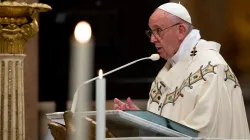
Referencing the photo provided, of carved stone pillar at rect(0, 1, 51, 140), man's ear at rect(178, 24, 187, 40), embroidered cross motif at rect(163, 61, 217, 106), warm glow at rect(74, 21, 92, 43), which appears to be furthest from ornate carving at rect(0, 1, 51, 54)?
warm glow at rect(74, 21, 92, 43)

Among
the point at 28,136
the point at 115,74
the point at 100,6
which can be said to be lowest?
the point at 28,136

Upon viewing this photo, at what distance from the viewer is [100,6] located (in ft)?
31.6

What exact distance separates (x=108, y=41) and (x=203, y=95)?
433 cm

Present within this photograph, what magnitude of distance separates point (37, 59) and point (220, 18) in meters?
1.82

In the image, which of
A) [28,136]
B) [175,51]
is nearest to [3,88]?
[175,51]

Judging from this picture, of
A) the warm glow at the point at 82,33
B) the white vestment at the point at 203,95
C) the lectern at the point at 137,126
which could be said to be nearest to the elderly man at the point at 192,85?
the white vestment at the point at 203,95

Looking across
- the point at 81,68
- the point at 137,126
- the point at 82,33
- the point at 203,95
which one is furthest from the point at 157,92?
the point at 81,68

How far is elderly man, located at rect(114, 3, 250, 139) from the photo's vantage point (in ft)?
17.1

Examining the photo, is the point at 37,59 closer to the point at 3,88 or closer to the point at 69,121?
the point at 3,88

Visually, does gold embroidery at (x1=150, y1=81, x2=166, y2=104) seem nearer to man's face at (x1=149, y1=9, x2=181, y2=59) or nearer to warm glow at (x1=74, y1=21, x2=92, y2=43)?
man's face at (x1=149, y1=9, x2=181, y2=59)

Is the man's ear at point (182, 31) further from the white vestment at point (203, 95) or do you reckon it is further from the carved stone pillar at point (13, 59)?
the carved stone pillar at point (13, 59)

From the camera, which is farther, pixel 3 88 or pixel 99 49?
pixel 99 49

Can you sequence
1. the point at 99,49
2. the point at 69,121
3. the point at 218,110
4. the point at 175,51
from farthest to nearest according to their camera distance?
the point at 99,49 < the point at 175,51 < the point at 218,110 < the point at 69,121

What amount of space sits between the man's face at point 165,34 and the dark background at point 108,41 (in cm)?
373
